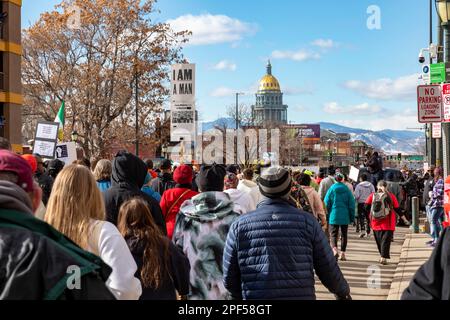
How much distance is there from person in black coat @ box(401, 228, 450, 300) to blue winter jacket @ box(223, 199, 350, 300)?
152cm

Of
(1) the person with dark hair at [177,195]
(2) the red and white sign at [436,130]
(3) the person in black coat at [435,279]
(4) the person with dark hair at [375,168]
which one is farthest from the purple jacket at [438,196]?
(3) the person in black coat at [435,279]

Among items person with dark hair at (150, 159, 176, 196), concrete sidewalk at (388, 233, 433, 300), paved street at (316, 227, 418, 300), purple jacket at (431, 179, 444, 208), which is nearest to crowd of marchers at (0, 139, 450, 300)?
person with dark hair at (150, 159, 176, 196)

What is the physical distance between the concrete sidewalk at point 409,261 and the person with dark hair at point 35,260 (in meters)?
6.70

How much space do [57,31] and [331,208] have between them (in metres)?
26.5

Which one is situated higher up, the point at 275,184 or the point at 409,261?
the point at 275,184

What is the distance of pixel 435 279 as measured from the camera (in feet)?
9.04

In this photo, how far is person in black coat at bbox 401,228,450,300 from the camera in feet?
8.93

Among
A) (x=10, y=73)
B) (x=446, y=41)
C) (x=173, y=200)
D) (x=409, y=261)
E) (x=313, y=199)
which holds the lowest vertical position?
(x=409, y=261)

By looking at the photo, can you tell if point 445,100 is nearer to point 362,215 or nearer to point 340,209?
point 340,209

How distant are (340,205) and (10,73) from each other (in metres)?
29.7

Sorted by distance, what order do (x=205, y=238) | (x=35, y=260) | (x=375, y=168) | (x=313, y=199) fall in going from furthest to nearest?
(x=375, y=168) < (x=313, y=199) < (x=205, y=238) < (x=35, y=260)

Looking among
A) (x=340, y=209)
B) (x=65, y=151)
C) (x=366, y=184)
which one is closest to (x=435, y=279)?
(x=340, y=209)

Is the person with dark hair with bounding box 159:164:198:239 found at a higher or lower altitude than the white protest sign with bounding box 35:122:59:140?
lower

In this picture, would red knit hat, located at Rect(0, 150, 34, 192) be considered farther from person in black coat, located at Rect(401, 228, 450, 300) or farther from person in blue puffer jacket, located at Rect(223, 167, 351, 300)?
person in blue puffer jacket, located at Rect(223, 167, 351, 300)
